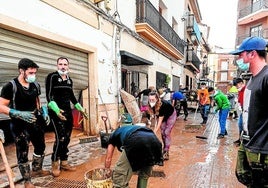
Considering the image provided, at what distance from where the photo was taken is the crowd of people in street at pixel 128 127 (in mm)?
2252

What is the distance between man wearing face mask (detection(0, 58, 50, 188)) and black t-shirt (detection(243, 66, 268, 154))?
255 cm

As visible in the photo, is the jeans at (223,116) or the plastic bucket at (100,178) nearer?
the plastic bucket at (100,178)

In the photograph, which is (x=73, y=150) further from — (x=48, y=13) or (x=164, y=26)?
(x=164, y=26)

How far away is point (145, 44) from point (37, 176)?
7.93 m

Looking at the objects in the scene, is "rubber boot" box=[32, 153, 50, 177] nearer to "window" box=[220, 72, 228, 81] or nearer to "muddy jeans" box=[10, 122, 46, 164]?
"muddy jeans" box=[10, 122, 46, 164]

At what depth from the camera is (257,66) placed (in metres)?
2.39

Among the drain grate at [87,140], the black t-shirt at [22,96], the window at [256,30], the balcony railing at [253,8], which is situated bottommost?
the drain grate at [87,140]

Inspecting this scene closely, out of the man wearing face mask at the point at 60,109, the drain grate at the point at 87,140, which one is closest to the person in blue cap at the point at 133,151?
the man wearing face mask at the point at 60,109

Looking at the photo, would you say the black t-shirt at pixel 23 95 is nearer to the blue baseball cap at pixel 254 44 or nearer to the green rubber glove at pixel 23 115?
the green rubber glove at pixel 23 115

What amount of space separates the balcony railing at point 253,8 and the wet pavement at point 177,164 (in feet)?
59.2

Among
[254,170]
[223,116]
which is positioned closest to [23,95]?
[254,170]

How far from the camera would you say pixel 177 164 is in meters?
4.77

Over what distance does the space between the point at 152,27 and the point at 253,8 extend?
1697cm

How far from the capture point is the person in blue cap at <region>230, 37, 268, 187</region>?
2.20 metres
